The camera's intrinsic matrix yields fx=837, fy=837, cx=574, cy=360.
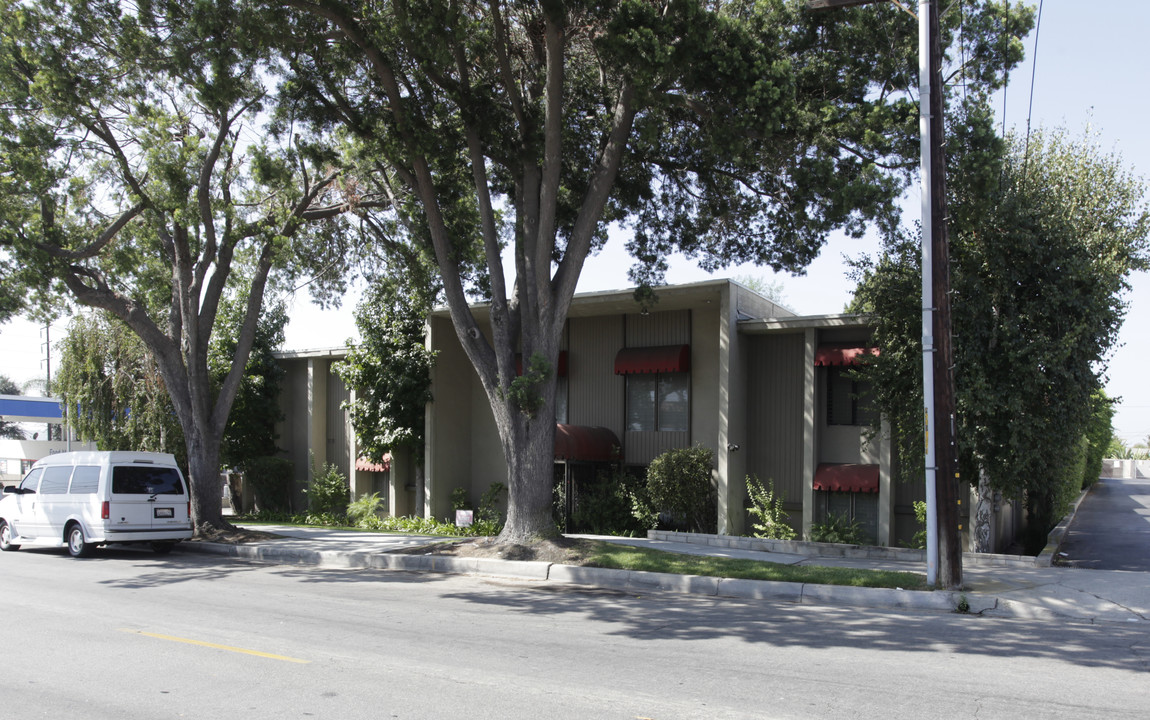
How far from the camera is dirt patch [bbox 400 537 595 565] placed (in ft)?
44.5

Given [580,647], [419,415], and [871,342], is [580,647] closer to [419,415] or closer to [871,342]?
[871,342]

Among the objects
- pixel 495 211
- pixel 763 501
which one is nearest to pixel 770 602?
pixel 763 501

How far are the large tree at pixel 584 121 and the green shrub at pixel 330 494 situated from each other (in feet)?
32.8

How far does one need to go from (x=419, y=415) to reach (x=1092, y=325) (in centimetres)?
1546

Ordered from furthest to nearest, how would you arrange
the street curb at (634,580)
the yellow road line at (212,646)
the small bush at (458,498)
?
1. the small bush at (458,498)
2. the street curb at (634,580)
3. the yellow road line at (212,646)

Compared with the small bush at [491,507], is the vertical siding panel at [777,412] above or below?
above

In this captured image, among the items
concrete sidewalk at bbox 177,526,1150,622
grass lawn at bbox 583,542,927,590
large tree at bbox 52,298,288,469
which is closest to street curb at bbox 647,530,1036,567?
concrete sidewalk at bbox 177,526,1150,622

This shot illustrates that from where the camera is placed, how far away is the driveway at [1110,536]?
1530 centimetres

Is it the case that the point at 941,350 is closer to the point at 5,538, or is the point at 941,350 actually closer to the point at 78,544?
the point at 78,544

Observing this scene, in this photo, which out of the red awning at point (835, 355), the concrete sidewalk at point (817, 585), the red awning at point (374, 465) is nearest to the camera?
the concrete sidewalk at point (817, 585)

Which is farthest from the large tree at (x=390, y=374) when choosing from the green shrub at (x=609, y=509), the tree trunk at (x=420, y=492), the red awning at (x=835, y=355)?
the red awning at (x=835, y=355)

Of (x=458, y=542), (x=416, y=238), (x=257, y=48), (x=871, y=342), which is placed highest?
(x=257, y=48)

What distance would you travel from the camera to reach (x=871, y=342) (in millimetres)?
15609

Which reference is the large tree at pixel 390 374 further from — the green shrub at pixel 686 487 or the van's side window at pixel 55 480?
the van's side window at pixel 55 480
